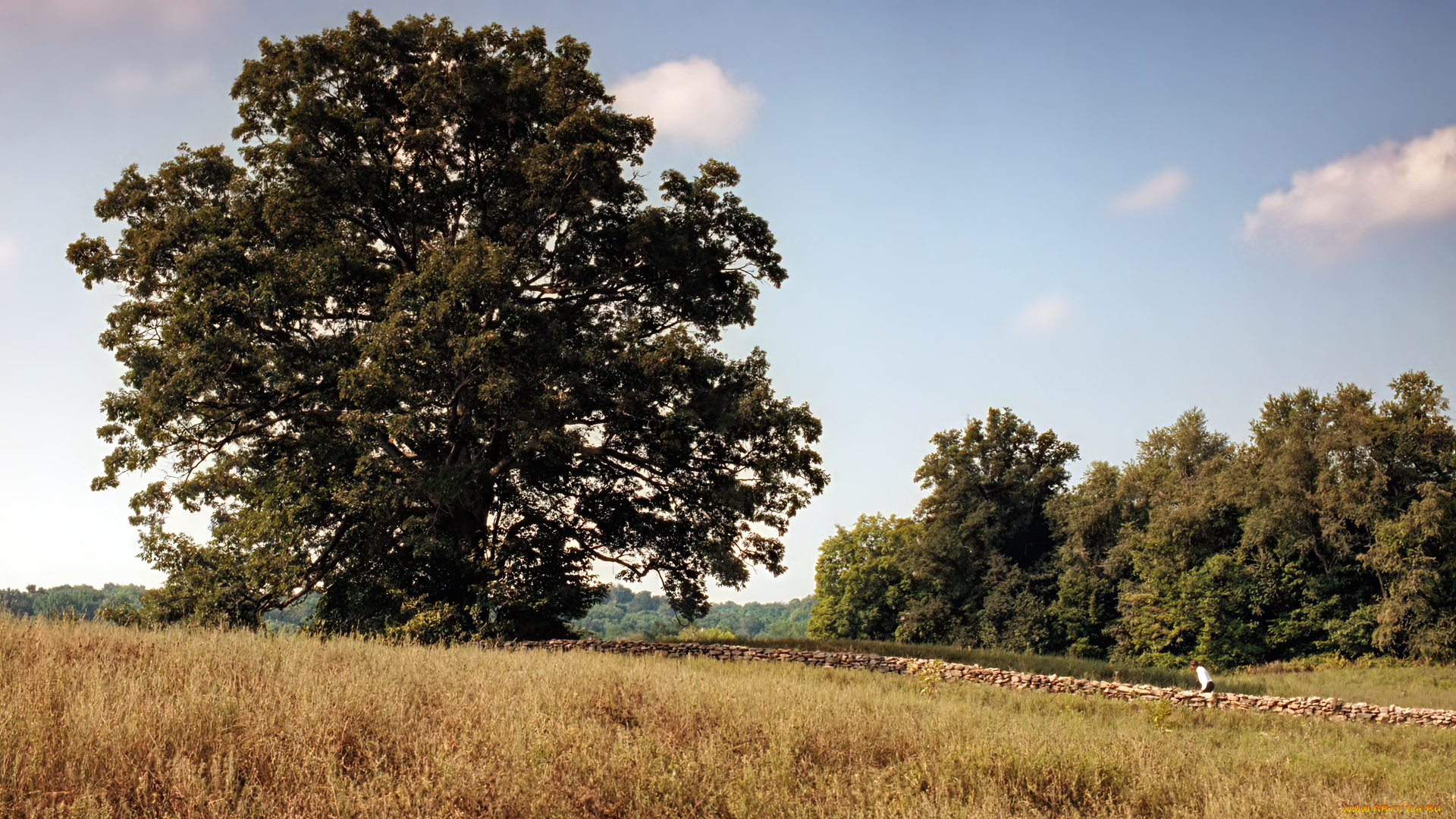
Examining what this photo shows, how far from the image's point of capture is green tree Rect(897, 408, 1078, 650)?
1813 inches

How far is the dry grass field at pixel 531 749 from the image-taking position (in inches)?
216

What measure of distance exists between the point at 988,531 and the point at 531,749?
4315 cm

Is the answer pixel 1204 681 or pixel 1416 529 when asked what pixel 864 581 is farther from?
pixel 1204 681

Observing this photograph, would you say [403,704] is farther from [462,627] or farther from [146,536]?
[146,536]

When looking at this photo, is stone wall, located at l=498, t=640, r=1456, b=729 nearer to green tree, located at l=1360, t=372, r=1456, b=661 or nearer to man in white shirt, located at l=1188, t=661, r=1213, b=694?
man in white shirt, located at l=1188, t=661, r=1213, b=694

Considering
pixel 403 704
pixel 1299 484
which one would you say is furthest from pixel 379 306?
pixel 1299 484

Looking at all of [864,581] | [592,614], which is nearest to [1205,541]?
[864,581]

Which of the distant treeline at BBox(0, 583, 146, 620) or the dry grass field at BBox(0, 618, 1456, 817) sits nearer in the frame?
the dry grass field at BBox(0, 618, 1456, 817)

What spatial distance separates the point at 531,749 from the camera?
20.9 feet

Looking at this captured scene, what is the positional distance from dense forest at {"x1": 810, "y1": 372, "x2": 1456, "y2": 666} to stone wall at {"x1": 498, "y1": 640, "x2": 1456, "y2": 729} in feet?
66.9

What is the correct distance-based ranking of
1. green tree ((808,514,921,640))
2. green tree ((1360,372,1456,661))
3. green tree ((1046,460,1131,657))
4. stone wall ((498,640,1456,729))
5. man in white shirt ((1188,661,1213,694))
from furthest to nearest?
green tree ((808,514,921,640))
green tree ((1046,460,1131,657))
green tree ((1360,372,1456,661))
man in white shirt ((1188,661,1213,694))
stone wall ((498,640,1456,729))

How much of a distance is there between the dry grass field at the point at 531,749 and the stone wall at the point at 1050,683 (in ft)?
23.2

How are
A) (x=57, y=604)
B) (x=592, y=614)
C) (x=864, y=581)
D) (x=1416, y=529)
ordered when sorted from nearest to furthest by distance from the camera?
1. (x=57, y=604)
2. (x=1416, y=529)
3. (x=864, y=581)
4. (x=592, y=614)

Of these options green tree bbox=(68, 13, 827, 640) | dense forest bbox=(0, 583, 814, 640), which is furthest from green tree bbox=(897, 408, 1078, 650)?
green tree bbox=(68, 13, 827, 640)
